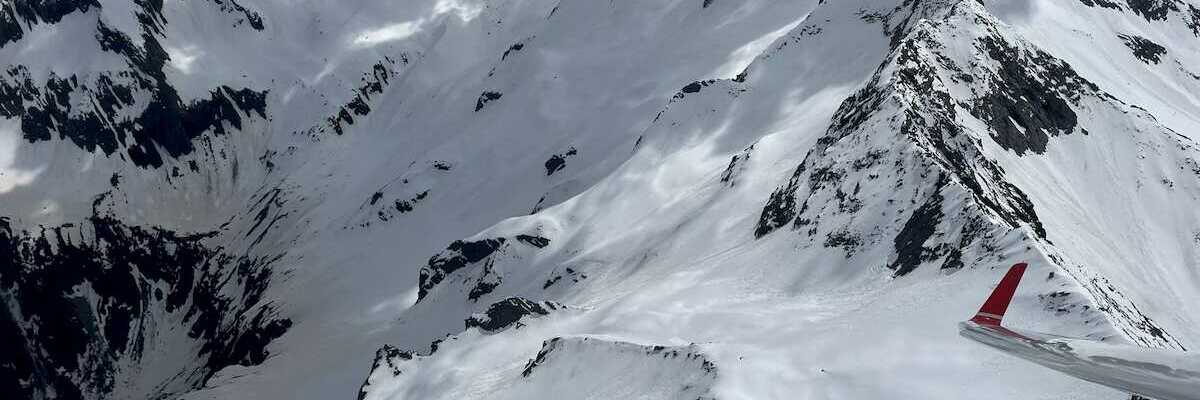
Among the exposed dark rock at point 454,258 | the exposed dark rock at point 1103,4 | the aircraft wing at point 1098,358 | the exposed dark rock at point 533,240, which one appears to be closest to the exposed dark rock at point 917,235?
the aircraft wing at point 1098,358

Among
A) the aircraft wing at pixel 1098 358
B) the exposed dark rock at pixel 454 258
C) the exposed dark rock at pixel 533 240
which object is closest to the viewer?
the aircraft wing at pixel 1098 358

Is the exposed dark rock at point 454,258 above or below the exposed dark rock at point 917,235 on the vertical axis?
above

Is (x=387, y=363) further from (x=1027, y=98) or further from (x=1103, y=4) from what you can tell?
(x=1103, y=4)

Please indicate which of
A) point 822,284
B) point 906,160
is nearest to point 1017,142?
point 906,160

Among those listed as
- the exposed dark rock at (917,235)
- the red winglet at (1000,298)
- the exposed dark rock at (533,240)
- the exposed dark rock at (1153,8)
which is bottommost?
the red winglet at (1000,298)

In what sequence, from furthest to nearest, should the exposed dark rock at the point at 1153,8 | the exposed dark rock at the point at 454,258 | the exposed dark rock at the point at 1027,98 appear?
the exposed dark rock at the point at 454,258 → the exposed dark rock at the point at 1153,8 → the exposed dark rock at the point at 1027,98

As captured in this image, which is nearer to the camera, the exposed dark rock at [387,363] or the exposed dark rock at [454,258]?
the exposed dark rock at [387,363]

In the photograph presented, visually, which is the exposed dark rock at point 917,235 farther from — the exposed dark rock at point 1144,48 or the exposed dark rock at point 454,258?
the exposed dark rock at point 454,258
